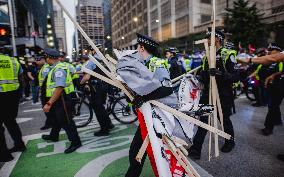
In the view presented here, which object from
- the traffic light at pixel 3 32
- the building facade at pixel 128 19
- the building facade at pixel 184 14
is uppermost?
the building facade at pixel 128 19

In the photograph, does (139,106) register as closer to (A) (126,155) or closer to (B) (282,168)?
(A) (126,155)

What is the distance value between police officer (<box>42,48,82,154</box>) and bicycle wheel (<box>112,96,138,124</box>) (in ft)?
7.50

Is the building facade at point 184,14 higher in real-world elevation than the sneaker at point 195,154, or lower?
higher

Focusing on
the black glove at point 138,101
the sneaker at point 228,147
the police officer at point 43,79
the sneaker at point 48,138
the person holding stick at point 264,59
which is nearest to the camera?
the black glove at point 138,101

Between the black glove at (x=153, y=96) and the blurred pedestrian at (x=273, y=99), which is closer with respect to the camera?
the black glove at (x=153, y=96)

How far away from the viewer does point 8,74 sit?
16.6 ft

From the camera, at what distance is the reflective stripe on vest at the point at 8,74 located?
4965mm

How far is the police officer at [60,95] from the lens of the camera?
15.8ft

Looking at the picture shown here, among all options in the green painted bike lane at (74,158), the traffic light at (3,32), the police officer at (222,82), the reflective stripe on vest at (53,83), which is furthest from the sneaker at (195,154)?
the traffic light at (3,32)

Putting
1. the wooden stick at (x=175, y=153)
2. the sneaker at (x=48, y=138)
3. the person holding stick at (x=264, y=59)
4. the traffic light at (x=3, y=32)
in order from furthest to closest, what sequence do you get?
the traffic light at (x=3, y=32) < the sneaker at (x=48, y=138) < the person holding stick at (x=264, y=59) < the wooden stick at (x=175, y=153)

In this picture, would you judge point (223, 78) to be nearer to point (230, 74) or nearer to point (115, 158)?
point (230, 74)

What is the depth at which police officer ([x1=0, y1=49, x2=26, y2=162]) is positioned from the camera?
16.2ft

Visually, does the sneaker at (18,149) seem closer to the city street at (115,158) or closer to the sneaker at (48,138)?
the city street at (115,158)

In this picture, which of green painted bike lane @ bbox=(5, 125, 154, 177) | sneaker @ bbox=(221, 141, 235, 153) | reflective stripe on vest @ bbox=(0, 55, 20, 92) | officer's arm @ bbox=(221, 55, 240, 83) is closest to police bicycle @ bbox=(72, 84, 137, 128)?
green painted bike lane @ bbox=(5, 125, 154, 177)
